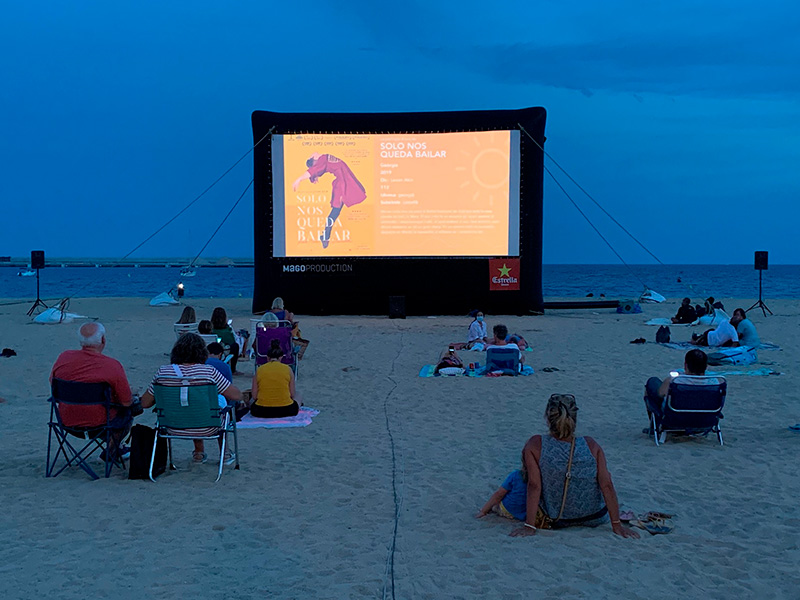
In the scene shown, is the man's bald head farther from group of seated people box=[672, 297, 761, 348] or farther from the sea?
the sea

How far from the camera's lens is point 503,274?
643 inches

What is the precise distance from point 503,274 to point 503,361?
7697 mm

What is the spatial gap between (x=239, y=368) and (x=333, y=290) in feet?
22.7

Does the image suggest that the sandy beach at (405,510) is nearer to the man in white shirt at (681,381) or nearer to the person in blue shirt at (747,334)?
the man in white shirt at (681,381)

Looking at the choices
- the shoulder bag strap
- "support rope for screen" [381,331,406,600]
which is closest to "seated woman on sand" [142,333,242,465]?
"support rope for screen" [381,331,406,600]

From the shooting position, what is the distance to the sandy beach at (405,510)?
3.09 m

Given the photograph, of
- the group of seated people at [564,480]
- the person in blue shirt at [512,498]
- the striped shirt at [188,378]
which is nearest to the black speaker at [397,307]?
the striped shirt at [188,378]

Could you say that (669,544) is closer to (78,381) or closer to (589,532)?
(589,532)

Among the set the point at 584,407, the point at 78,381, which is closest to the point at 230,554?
the point at 78,381

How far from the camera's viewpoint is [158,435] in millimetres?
4598

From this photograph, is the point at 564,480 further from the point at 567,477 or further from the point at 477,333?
the point at 477,333

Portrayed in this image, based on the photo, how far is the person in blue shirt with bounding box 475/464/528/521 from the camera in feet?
12.3

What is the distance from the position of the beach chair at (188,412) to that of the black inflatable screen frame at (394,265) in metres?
11.8

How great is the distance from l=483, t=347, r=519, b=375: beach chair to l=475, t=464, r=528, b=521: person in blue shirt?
4.95 m
